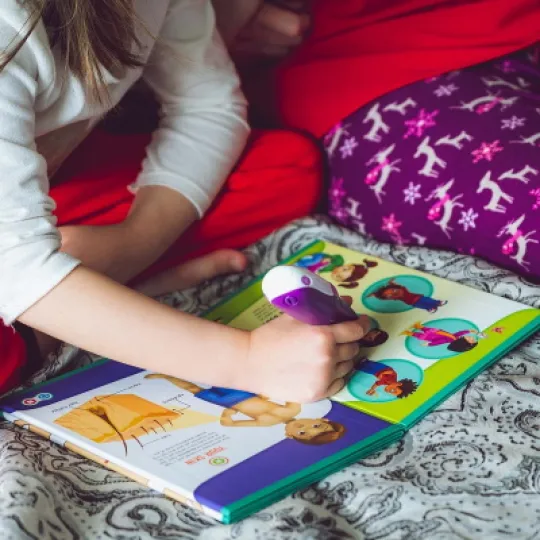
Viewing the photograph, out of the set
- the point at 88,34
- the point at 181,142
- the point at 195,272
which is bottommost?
the point at 195,272

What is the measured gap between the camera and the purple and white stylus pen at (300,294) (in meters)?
0.66

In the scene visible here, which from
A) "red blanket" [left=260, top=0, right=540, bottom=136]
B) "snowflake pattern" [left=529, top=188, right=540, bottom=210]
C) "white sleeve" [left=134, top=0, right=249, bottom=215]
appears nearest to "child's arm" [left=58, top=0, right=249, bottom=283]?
"white sleeve" [left=134, top=0, right=249, bottom=215]

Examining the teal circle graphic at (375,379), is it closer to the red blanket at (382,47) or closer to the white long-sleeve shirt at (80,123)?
the white long-sleeve shirt at (80,123)

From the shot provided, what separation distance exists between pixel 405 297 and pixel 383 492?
253 mm

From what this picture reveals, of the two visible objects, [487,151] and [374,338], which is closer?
[374,338]

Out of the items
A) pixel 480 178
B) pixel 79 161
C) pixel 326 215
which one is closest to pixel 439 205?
pixel 480 178

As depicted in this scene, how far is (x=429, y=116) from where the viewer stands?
98 centimetres

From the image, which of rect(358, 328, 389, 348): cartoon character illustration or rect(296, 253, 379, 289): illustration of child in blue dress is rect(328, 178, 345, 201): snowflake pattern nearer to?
rect(296, 253, 379, 289): illustration of child in blue dress

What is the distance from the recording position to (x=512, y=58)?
40.8 inches

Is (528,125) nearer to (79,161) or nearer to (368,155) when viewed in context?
(368,155)

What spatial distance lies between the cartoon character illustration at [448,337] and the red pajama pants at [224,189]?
285mm

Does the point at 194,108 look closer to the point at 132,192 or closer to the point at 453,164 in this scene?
the point at 132,192

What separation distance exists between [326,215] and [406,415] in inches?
16.1

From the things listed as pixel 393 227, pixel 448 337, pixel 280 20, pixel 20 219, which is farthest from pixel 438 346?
pixel 280 20
